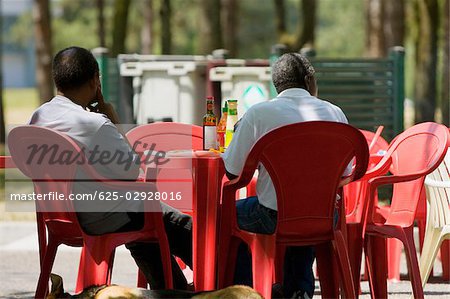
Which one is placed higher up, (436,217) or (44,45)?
(44,45)

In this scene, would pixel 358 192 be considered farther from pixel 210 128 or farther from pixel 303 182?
pixel 303 182

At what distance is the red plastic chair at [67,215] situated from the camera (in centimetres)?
586

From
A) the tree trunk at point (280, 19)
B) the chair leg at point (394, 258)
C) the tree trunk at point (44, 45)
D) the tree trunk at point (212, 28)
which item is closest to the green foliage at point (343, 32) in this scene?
the tree trunk at point (280, 19)

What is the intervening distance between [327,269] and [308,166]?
2.15ft

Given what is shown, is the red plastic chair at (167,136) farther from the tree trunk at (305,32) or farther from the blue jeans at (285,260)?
the tree trunk at (305,32)

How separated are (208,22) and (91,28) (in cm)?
4726

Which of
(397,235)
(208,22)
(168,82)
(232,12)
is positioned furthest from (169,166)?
(232,12)

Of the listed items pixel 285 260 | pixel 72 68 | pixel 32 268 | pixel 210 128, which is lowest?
pixel 32 268

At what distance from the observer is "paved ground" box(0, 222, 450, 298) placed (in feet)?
26.0

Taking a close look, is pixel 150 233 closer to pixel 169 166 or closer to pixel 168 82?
pixel 169 166

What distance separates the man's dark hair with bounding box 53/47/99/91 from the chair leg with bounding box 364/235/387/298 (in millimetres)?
2021

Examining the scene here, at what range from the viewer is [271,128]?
597 cm

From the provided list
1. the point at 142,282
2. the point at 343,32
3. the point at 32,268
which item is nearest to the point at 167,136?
the point at 142,282

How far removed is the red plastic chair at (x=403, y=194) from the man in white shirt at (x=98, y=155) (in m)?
1.18
